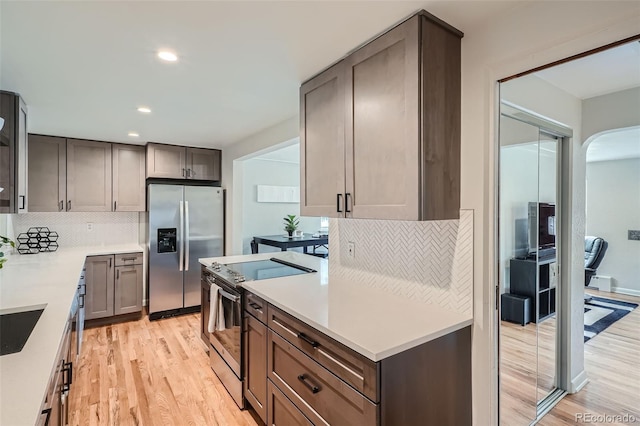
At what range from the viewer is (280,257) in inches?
130

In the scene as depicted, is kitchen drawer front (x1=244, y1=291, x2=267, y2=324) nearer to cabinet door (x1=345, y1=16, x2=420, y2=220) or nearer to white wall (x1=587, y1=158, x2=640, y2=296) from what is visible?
cabinet door (x1=345, y1=16, x2=420, y2=220)

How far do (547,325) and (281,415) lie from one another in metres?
1.89

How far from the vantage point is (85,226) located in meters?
4.28

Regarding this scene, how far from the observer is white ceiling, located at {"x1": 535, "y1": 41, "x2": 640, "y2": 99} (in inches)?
62.2

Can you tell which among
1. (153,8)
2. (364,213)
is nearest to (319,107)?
(364,213)

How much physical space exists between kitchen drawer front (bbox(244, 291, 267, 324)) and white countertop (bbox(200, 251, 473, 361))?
55mm

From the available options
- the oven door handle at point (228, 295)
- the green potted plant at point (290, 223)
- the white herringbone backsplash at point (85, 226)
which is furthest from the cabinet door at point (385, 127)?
the green potted plant at point (290, 223)

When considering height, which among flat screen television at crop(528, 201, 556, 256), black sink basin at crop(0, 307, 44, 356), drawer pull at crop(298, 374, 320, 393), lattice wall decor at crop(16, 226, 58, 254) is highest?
flat screen television at crop(528, 201, 556, 256)

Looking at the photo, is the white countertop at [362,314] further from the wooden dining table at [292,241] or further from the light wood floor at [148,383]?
the wooden dining table at [292,241]

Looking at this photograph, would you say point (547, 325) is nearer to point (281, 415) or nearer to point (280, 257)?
point (281, 415)

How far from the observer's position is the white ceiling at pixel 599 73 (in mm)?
1579

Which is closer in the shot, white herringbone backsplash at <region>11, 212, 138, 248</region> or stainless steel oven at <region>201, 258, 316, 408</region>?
stainless steel oven at <region>201, 258, 316, 408</region>

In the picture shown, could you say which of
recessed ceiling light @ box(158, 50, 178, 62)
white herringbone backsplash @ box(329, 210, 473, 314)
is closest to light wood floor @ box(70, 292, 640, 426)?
white herringbone backsplash @ box(329, 210, 473, 314)

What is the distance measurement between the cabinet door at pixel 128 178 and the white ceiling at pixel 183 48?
1.36 meters
